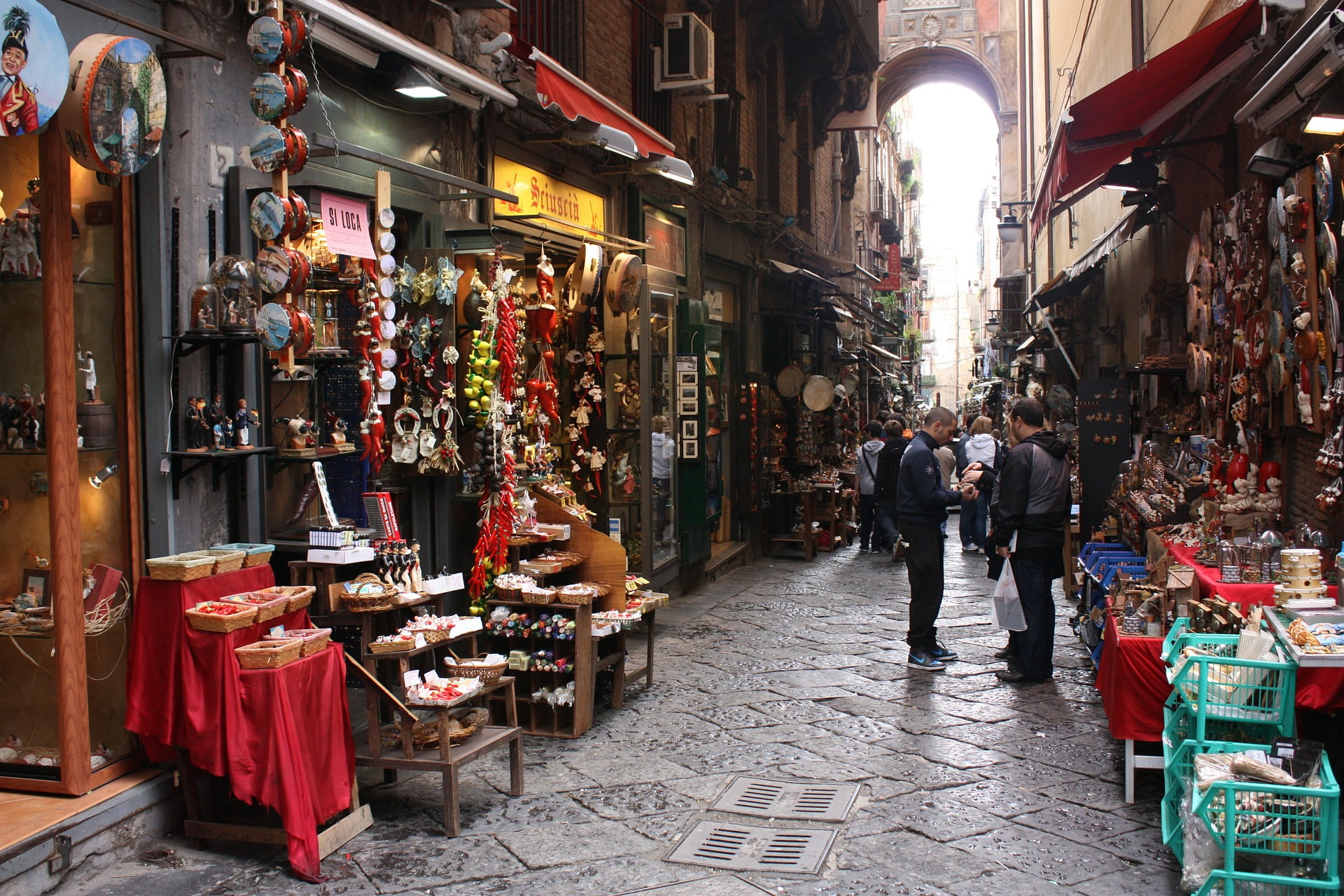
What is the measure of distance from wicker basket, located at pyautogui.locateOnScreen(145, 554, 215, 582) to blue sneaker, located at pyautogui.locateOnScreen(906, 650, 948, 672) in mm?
5157

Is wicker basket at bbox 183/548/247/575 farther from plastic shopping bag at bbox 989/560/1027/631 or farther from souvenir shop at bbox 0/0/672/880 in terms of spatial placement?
plastic shopping bag at bbox 989/560/1027/631

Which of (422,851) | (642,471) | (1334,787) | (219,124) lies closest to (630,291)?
(642,471)

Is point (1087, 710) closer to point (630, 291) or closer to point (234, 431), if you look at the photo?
point (630, 291)

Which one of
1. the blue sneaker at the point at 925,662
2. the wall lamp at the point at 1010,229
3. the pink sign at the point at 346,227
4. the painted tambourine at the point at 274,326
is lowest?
the blue sneaker at the point at 925,662

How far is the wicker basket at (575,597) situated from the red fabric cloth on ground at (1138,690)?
9.47 feet

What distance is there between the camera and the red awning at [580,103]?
7.13 metres

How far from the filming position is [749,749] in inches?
240

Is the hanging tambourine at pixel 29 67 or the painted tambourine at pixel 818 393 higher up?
the hanging tambourine at pixel 29 67

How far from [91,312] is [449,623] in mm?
2128

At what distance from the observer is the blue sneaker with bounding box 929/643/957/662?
26.3 ft

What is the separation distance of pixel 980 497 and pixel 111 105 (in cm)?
1225

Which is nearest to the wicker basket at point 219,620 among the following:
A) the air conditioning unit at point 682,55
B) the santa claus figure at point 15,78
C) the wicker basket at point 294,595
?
the wicker basket at point 294,595

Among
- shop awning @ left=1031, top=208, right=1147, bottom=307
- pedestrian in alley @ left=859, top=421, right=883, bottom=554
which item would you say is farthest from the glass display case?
pedestrian in alley @ left=859, top=421, right=883, bottom=554

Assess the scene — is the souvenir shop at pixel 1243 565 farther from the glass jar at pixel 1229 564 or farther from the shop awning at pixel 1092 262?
the shop awning at pixel 1092 262
